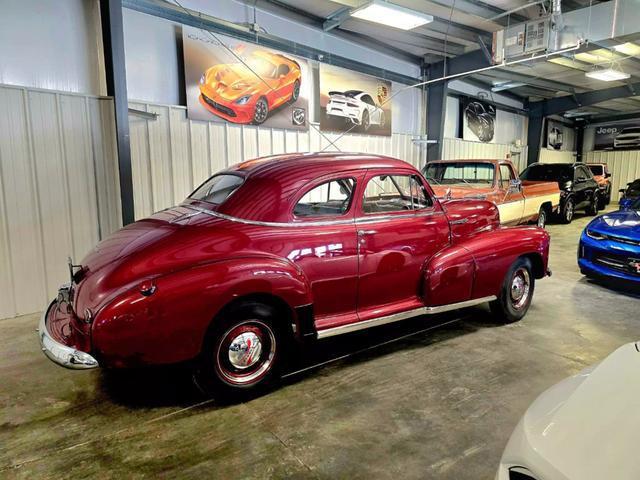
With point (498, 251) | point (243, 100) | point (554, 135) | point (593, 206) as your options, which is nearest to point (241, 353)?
point (498, 251)

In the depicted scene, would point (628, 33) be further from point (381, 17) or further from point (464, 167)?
point (381, 17)

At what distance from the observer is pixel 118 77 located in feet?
16.4

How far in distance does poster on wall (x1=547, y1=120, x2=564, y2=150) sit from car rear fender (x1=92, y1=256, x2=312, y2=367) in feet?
60.3

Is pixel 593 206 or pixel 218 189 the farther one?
pixel 593 206

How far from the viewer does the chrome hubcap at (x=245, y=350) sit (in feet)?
9.17

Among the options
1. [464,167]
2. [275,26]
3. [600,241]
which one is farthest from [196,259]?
[464,167]

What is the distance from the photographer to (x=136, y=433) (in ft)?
8.27

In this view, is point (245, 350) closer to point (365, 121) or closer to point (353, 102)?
point (353, 102)

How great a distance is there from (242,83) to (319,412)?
552cm

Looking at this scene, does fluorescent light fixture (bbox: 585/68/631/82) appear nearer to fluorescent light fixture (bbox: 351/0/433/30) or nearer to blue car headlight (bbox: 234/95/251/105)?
fluorescent light fixture (bbox: 351/0/433/30)

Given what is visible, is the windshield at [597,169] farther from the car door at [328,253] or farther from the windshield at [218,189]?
the windshield at [218,189]

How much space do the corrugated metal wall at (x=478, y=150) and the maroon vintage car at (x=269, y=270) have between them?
304 inches

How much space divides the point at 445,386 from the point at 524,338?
1.35 meters

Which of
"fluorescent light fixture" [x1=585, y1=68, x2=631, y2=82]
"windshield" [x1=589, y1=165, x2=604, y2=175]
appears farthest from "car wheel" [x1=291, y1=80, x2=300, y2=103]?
"windshield" [x1=589, y1=165, x2=604, y2=175]
